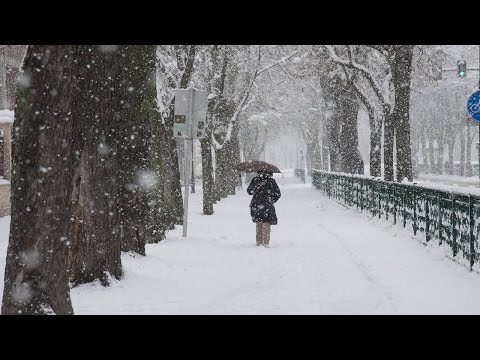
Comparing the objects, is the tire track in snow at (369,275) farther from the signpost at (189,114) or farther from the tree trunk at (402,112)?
the tree trunk at (402,112)

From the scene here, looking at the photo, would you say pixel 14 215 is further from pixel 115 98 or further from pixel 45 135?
pixel 115 98

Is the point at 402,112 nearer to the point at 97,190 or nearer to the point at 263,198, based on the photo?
the point at 263,198

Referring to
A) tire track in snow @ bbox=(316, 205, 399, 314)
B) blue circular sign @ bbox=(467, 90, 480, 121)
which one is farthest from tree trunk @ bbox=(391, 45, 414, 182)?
blue circular sign @ bbox=(467, 90, 480, 121)

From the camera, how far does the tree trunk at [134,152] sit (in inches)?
375

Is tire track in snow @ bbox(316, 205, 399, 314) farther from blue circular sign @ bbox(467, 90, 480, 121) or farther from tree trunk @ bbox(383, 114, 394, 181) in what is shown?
tree trunk @ bbox(383, 114, 394, 181)

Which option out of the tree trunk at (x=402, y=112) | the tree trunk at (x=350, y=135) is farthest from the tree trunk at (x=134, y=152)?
the tree trunk at (x=350, y=135)

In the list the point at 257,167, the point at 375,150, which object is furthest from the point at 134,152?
the point at 375,150

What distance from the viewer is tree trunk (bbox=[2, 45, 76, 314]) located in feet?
15.8

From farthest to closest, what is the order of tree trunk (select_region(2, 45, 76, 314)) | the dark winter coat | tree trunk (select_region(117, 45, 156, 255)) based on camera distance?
1. the dark winter coat
2. tree trunk (select_region(117, 45, 156, 255))
3. tree trunk (select_region(2, 45, 76, 314))

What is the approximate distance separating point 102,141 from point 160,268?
8.73 feet

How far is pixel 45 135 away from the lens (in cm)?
484

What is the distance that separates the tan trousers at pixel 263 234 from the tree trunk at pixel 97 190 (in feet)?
17.3

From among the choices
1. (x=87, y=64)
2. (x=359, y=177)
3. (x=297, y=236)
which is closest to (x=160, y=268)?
(x=87, y=64)

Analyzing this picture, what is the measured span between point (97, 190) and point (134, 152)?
7.51ft
